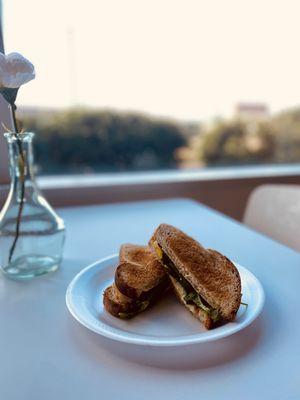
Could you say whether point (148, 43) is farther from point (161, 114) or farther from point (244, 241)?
point (244, 241)

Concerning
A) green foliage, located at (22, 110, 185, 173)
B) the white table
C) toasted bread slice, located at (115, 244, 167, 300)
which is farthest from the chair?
green foliage, located at (22, 110, 185, 173)

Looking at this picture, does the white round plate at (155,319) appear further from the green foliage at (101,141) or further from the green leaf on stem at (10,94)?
the green foliage at (101,141)

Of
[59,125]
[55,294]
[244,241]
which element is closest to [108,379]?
[55,294]

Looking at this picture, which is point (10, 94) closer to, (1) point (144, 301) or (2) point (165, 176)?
(1) point (144, 301)

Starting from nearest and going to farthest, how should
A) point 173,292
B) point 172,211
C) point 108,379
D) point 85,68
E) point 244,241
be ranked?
point 108,379
point 173,292
point 244,241
point 172,211
point 85,68

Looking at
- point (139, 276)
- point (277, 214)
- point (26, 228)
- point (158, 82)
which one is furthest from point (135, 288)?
point (158, 82)

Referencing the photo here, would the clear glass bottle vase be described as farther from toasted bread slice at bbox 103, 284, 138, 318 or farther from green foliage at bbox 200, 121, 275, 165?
green foliage at bbox 200, 121, 275, 165

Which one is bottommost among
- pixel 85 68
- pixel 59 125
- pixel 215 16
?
pixel 59 125
